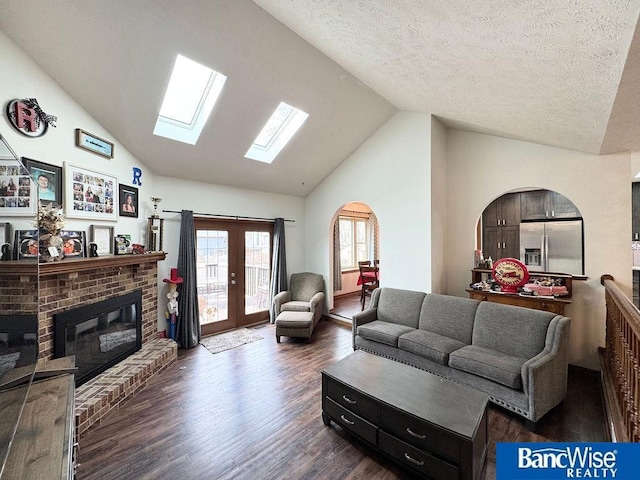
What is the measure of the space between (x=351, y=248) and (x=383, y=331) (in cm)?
443

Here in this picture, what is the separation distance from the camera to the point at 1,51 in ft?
7.10

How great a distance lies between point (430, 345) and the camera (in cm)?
298

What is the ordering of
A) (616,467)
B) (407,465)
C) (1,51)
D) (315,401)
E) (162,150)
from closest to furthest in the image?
1. (616,467)
2. (407,465)
3. (1,51)
4. (315,401)
5. (162,150)

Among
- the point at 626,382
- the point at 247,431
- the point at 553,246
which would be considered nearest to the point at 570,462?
the point at 626,382

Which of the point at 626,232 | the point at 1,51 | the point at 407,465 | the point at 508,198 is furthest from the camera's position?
the point at 508,198

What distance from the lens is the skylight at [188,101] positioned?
3230 mm

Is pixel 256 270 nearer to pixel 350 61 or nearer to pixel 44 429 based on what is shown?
pixel 350 61

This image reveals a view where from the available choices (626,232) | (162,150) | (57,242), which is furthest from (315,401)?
(626,232)

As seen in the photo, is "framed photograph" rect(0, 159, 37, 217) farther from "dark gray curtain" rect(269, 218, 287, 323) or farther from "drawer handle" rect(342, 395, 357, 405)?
"dark gray curtain" rect(269, 218, 287, 323)

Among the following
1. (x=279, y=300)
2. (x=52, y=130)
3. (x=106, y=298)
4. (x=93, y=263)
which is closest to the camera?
(x=52, y=130)

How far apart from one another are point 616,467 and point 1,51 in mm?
4921

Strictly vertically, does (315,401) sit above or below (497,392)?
below

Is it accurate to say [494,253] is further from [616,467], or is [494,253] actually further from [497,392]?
[616,467]

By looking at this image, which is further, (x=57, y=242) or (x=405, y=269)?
(x=405, y=269)
